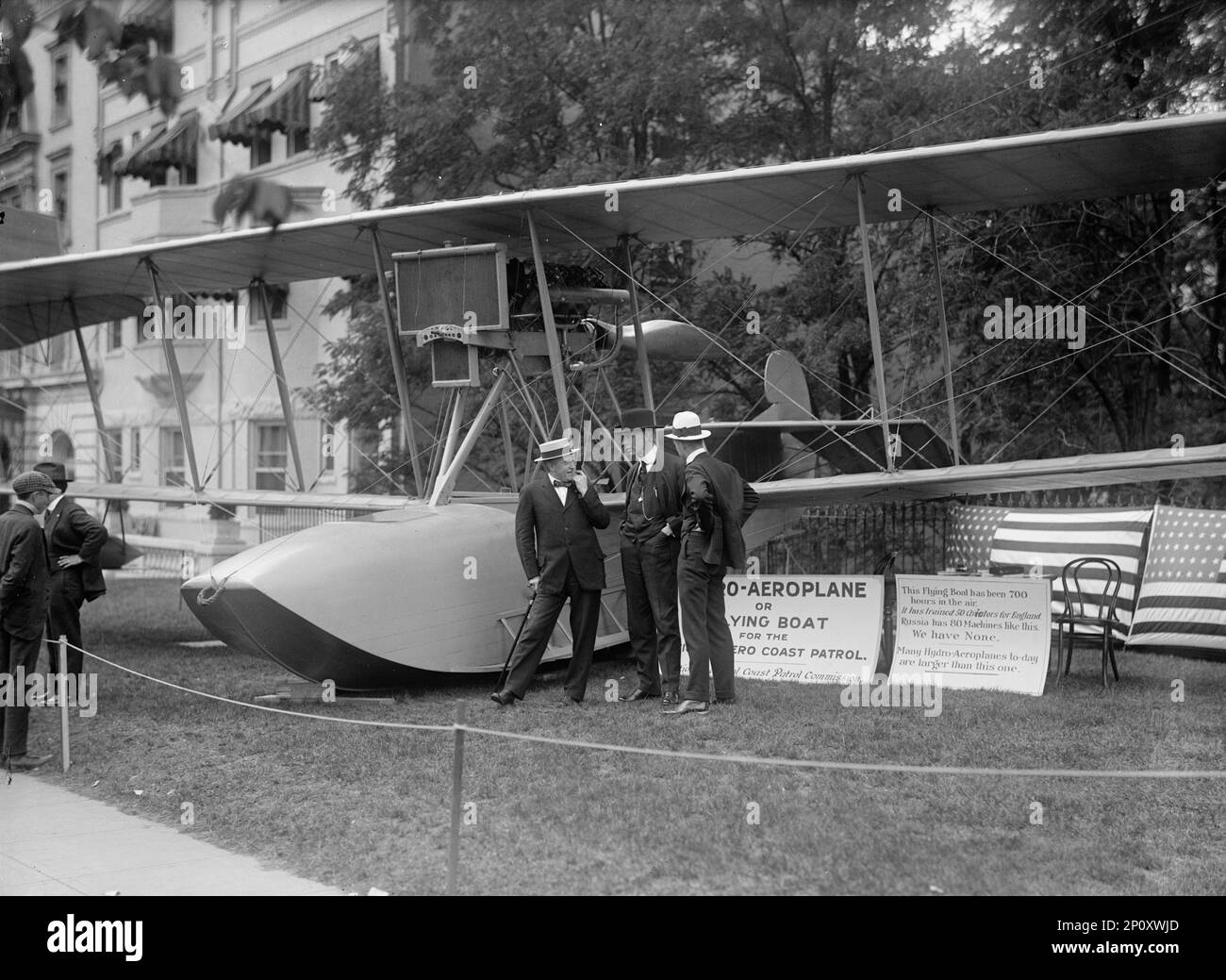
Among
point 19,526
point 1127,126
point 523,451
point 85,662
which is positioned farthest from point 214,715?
point 523,451

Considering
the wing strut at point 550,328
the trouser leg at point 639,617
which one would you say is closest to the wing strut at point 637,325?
the wing strut at point 550,328

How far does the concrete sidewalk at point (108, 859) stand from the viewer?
5.68 m

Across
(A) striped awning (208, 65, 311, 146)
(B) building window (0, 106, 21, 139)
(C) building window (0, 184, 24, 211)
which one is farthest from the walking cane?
(A) striped awning (208, 65, 311, 146)

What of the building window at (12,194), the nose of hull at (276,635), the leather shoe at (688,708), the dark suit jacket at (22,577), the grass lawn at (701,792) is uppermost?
the building window at (12,194)

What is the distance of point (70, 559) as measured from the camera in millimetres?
10320

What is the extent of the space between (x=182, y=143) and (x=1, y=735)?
6319mm

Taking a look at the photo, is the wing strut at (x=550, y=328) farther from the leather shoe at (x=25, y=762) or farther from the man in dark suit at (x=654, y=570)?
the leather shoe at (x=25, y=762)

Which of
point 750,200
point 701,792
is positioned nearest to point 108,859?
point 701,792

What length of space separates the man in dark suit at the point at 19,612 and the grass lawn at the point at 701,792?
1.09 ft

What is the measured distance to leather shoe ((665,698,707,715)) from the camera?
8828mm

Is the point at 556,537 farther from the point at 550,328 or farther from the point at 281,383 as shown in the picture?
the point at 281,383

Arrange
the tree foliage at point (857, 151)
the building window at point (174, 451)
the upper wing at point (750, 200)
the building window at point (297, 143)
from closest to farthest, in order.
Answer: the upper wing at point (750, 200)
the tree foliage at point (857, 151)
the building window at point (297, 143)
the building window at point (174, 451)

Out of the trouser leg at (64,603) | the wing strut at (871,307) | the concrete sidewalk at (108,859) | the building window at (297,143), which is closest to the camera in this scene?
the concrete sidewalk at (108,859)
